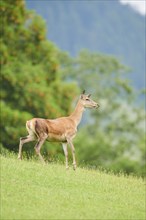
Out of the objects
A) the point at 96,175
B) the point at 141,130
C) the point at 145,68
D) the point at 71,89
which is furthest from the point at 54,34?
the point at 96,175

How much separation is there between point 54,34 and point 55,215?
542ft

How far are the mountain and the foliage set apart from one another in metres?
130

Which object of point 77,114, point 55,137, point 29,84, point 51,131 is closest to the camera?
point 51,131

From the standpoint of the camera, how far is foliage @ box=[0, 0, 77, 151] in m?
32.2

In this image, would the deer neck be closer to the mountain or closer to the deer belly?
the deer belly

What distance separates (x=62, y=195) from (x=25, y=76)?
56.6ft

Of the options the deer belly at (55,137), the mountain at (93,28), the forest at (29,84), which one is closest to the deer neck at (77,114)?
the deer belly at (55,137)

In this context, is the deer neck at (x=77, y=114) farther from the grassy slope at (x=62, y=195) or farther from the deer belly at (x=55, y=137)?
the grassy slope at (x=62, y=195)

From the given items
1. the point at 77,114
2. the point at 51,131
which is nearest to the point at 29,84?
the point at 77,114

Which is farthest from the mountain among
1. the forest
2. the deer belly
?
the deer belly

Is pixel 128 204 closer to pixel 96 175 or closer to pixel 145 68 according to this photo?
pixel 96 175

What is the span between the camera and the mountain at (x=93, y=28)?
172m

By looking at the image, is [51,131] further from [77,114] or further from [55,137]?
[77,114]

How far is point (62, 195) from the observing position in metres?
16.3
